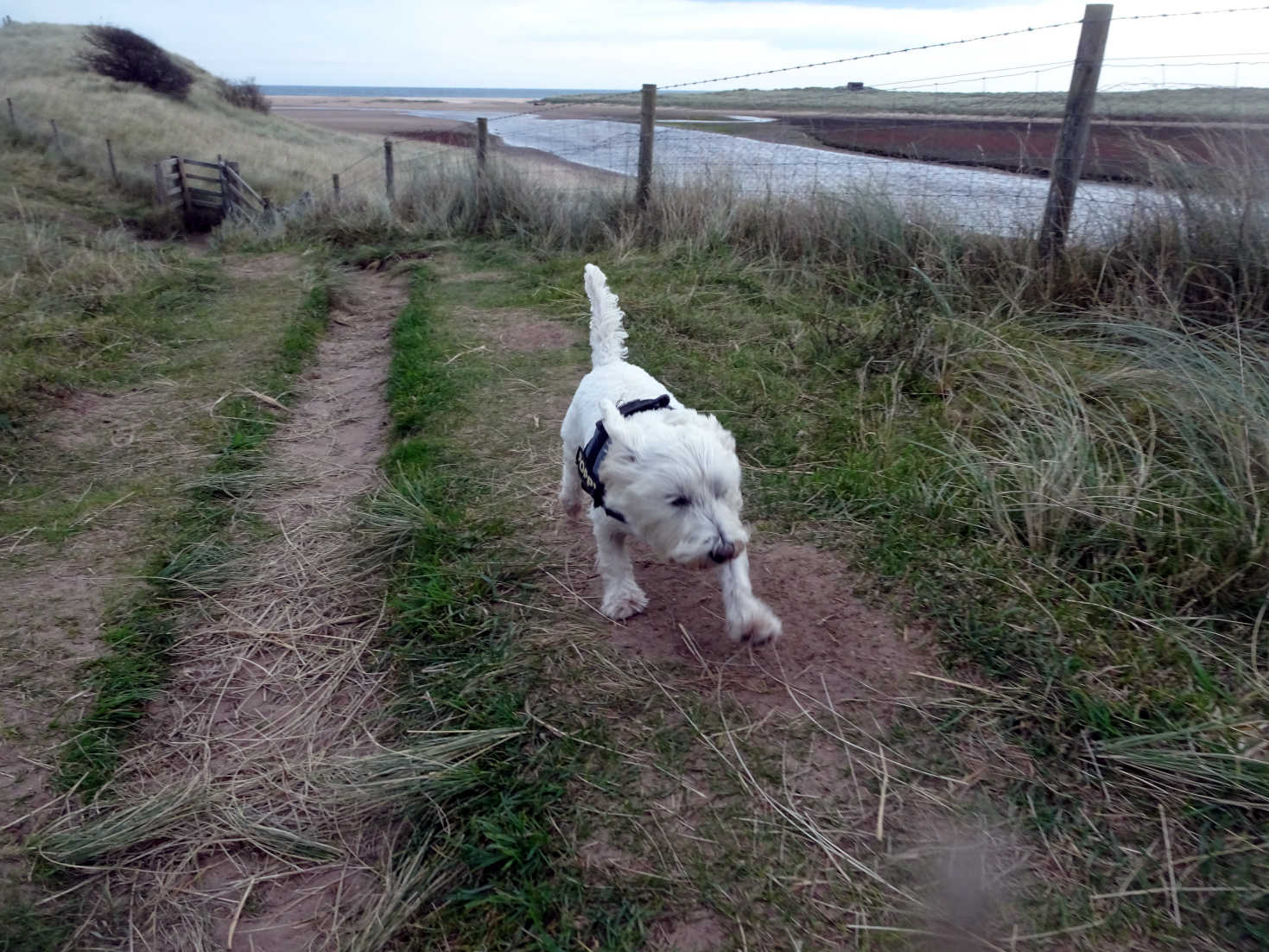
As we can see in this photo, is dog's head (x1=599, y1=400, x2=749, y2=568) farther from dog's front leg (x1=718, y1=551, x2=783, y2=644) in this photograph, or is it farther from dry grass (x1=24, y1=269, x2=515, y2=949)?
dry grass (x1=24, y1=269, x2=515, y2=949)

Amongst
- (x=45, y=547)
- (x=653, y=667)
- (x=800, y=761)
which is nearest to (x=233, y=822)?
(x=653, y=667)

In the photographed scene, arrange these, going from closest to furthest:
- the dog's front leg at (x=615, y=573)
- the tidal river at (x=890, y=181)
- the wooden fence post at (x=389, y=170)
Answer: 1. the dog's front leg at (x=615, y=573)
2. the tidal river at (x=890, y=181)
3. the wooden fence post at (x=389, y=170)

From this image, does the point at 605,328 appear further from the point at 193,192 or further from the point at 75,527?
the point at 193,192

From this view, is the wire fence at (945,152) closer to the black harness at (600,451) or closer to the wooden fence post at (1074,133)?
the wooden fence post at (1074,133)

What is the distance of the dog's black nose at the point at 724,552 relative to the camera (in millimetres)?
2781

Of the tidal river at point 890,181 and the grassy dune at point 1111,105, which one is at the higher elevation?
the grassy dune at point 1111,105

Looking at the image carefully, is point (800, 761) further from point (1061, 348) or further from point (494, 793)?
point (1061, 348)

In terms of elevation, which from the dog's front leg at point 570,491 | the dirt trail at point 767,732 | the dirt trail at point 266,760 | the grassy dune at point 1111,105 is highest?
the grassy dune at point 1111,105

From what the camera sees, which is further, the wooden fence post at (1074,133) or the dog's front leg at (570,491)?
the wooden fence post at (1074,133)

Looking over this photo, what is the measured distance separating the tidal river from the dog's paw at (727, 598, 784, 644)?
4.81 m

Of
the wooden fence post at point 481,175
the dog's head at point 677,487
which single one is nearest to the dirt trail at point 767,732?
the dog's head at point 677,487

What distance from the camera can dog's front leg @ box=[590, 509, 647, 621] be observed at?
3371mm

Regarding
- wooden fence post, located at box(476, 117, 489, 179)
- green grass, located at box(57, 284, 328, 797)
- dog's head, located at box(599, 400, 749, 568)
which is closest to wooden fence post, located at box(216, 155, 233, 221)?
wooden fence post, located at box(476, 117, 489, 179)

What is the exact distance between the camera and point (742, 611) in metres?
2.93
